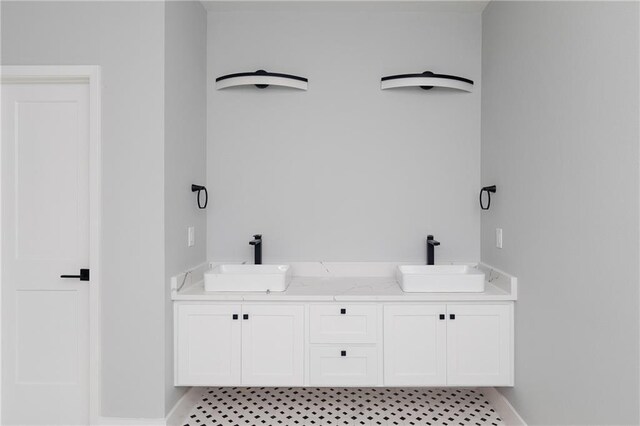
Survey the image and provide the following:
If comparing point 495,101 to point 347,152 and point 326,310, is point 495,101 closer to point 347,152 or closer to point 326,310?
point 347,152

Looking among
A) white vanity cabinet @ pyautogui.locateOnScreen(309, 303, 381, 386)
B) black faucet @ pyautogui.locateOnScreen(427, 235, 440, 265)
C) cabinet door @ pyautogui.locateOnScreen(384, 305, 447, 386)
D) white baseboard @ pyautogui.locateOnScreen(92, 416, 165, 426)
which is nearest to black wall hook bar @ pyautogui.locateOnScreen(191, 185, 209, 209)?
white vanity cabinet @ pyautogui.locateOnScreen(309, 303, 381, 386)

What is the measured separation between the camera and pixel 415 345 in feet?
7.70

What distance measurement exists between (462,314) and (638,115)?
135 centimetres

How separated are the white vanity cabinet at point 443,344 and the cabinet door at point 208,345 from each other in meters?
0.88

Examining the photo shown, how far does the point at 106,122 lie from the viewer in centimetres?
221

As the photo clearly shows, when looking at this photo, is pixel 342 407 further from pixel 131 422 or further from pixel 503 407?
pixel 131 422

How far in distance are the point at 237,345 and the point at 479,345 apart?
→ 1389mm

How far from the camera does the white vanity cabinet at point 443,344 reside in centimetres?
234

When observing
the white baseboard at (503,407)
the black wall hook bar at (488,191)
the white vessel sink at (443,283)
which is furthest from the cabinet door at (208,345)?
the black wall hook bar at (488,191)

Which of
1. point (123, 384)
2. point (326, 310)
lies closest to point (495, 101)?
point (326, 310)

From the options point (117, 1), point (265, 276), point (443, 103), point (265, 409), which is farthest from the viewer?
point (443, 103)

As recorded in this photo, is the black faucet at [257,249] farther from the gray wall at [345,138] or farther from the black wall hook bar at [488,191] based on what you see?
the black wall hook bar at [488,191]

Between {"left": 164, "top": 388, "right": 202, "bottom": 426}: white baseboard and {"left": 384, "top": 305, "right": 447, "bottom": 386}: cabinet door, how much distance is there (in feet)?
4.05

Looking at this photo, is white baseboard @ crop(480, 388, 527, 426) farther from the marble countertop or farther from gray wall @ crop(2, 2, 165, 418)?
gray wall @ crop(2, 2, 165, 418)
